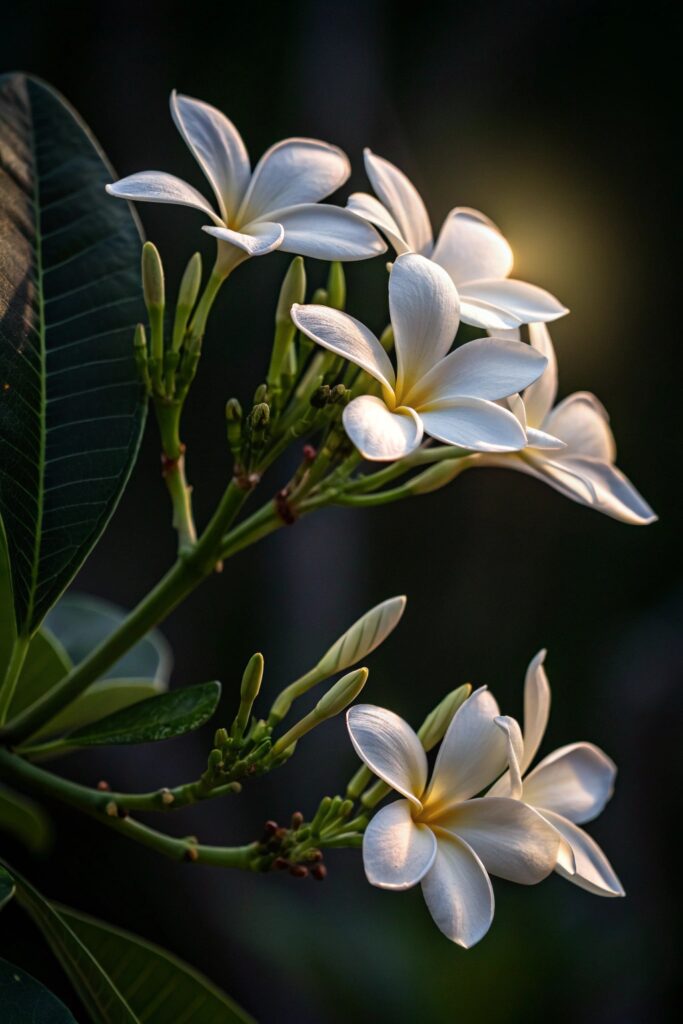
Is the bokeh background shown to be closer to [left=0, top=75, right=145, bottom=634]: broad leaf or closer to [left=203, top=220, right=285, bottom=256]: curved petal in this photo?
[left=0, top=75, right=145, bottom=634]: broad leaf

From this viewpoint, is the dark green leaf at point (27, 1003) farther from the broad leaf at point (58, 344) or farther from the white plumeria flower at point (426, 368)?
the white plumeria flower at point (426, 368)

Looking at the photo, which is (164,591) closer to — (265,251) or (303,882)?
(265,251)

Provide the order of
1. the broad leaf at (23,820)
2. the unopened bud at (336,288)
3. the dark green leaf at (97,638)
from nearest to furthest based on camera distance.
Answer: the unopened bud at (336,288) < the broad leaf at (23,820) < the dark green leaf at (97,638)

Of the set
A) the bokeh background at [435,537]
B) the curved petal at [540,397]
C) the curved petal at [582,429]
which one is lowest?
the bokeh background at [435,537]

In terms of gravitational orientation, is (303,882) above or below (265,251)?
below

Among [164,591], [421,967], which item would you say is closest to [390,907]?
[421,967]

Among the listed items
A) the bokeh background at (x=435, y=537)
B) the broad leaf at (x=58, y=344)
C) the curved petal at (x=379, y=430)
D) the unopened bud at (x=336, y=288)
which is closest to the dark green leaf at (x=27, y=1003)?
the broad leaf at (x=58, y=344)

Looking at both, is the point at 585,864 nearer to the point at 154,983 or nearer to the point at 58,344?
the point at 154,983
